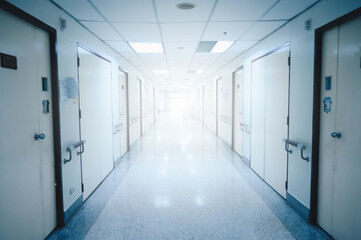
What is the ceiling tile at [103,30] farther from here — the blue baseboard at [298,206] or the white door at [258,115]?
the blue baseboard at [298,206]

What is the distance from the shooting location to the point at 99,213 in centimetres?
286

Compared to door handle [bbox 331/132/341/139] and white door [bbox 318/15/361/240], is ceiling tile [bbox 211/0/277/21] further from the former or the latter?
door handle [bbox 331/132/341/139]

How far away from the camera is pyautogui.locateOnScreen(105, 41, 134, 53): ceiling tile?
13.7 ft

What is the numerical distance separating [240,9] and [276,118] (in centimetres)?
182

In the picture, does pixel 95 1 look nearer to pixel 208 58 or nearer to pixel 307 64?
pixel 307 64

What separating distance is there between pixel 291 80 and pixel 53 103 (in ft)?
10.3

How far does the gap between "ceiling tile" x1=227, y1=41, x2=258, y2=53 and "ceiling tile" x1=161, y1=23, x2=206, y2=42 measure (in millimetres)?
950

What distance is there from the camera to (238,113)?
5879 mm

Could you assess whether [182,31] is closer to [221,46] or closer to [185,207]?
[221,46]

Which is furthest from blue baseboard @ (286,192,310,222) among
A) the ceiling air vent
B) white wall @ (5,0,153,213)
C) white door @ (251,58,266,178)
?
the ceiling air vent

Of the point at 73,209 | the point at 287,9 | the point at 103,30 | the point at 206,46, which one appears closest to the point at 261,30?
the point at 287,9

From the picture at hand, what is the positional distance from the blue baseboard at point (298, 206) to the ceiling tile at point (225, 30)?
105 inches

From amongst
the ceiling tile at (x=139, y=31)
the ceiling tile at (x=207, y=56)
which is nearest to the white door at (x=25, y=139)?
the ceiling tile at (x=139, y=31)

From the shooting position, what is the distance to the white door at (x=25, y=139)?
1.75 m
